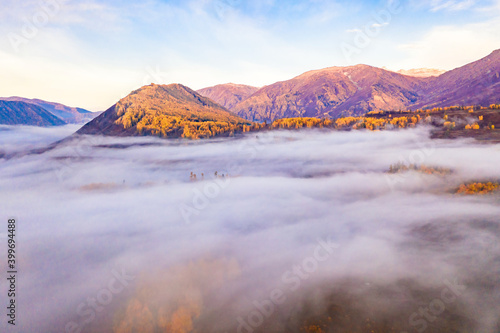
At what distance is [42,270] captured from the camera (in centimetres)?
18100

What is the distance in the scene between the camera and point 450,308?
10694 centimetres

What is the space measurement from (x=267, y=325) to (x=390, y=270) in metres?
84.4

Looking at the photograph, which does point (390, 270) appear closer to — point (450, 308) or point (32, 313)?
point (450, 308)

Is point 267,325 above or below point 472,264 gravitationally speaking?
above

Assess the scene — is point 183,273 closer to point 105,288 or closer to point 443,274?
point 105,288

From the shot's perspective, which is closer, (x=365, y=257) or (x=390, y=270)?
(x=390, y=270)

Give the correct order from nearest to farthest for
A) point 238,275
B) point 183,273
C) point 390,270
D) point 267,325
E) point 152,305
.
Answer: point 267,325 → point 152,305 → point 390,270 → point 238,275 → point 183,273

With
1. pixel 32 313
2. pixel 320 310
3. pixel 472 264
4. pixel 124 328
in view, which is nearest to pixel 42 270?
pixel 32 313

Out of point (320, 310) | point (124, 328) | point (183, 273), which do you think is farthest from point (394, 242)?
point (124, 328)

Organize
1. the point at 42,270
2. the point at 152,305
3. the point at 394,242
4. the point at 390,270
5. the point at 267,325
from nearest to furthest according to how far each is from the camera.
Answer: the point at 267,325 → the point at 152,305 → the point at 390,270 → the point at 42,270 → the point at 394,242

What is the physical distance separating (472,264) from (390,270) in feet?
156

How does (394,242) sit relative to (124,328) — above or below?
below

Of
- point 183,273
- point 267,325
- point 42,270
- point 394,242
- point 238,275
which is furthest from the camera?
point 394,242

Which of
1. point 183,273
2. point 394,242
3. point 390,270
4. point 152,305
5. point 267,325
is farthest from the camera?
point 394,242
